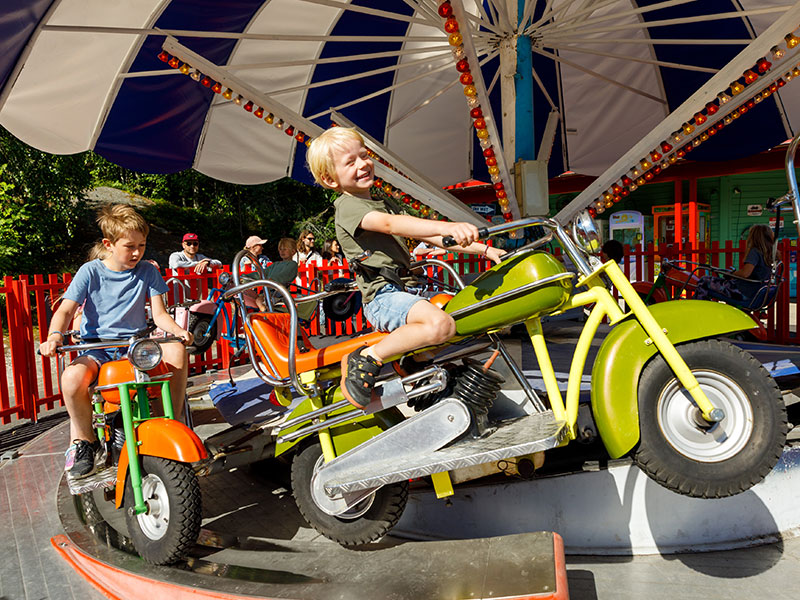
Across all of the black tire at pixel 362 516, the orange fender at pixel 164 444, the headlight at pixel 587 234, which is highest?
the headlight at pixel 587 234

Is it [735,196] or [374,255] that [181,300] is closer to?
[374,255]

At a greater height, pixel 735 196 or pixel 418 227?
pixel 735 196

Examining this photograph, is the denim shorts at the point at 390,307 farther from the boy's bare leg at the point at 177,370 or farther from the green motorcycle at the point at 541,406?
the boy's bare leg at the point at 177,370

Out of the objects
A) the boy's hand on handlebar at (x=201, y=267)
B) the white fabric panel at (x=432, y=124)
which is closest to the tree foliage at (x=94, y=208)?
the boy's hand on handlebar at (x=201, y=267)

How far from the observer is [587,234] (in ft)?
7.67

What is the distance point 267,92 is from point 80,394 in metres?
3.87

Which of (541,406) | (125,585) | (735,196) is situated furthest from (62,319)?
(735,196)

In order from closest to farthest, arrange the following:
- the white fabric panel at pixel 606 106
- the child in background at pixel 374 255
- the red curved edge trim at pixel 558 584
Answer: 1. the red curved edge trim at pixel 558 584
2. the child in background at pixel 374 255
3. the white fabric panel at pixel 606 106

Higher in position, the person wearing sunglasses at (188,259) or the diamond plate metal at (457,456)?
the person wearing sunglasses at (188,259)

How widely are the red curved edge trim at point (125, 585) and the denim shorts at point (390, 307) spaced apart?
4.04 feet

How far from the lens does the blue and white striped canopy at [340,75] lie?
475 cm

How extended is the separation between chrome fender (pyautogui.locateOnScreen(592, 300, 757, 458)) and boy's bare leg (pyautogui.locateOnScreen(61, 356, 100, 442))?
253cm

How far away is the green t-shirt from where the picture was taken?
261 cm

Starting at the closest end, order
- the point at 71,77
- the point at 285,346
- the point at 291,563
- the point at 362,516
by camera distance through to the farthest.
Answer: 1. the point at 362,516
2. the point at 291,563
3. the point at 285,346
4. the point at 71,77
